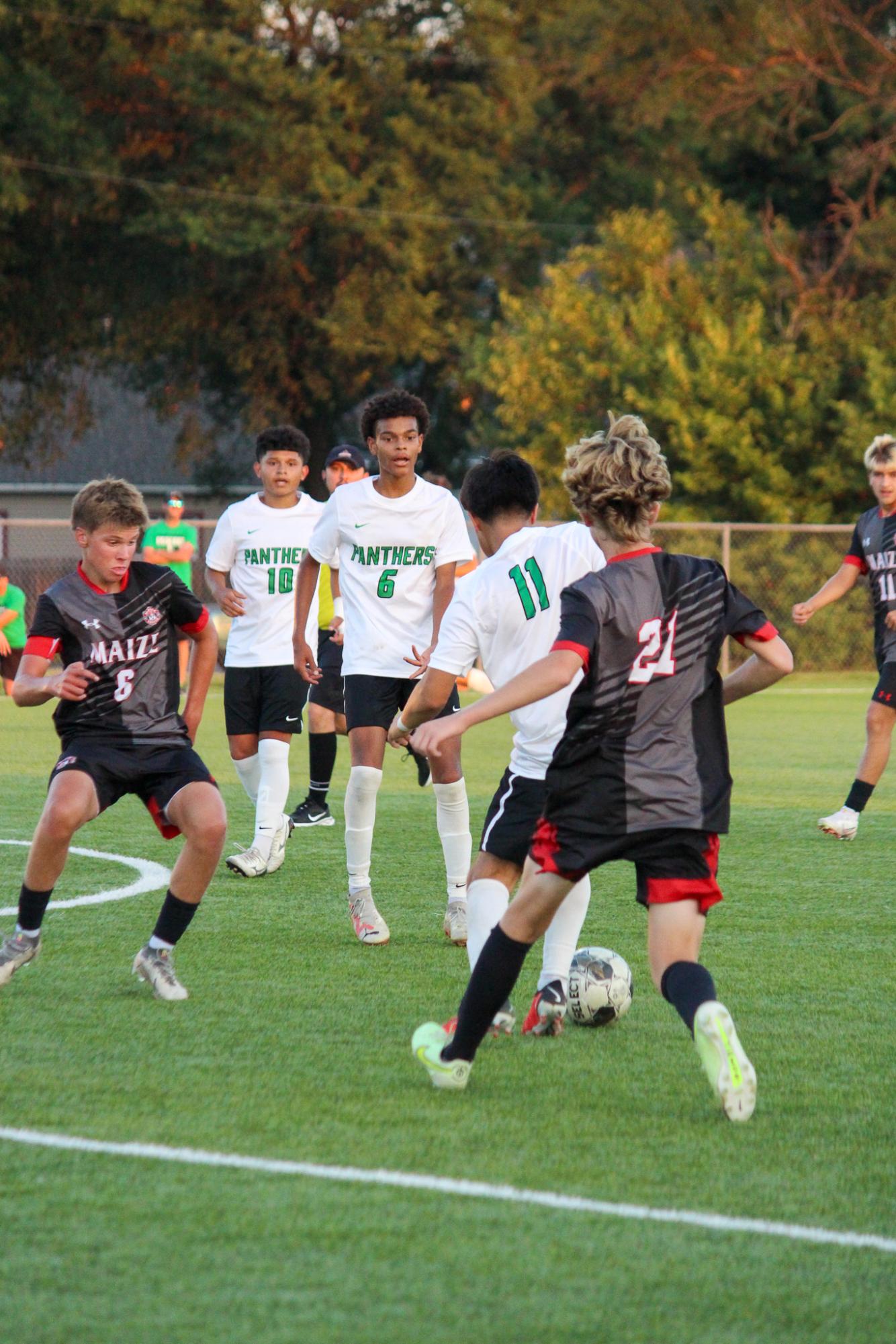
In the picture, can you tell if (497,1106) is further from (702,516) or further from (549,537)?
(702,516)

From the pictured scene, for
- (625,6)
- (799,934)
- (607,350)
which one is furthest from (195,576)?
(799,934)

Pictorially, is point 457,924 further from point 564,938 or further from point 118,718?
point 118,718

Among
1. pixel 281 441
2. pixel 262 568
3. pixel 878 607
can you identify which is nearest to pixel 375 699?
pixel 262 568

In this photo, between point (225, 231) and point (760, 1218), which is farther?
point (225, 231)

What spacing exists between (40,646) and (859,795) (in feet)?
18.6

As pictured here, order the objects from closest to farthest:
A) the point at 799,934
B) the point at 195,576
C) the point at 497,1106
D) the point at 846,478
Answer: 1. the point at 497,1106
2. the point at 799,934
3. the point at 195,576
4. the point at 846,478

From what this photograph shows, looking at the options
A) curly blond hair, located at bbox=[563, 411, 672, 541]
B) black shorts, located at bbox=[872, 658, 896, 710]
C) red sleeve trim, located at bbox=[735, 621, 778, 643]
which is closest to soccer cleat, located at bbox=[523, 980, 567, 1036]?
red sleeve trim, located at bbox=[735, 621, 778, 643]

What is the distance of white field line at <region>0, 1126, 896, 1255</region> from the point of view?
3555 millimetres

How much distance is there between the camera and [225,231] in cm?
3381

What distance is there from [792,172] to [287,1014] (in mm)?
30855

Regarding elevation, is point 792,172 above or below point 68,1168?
above

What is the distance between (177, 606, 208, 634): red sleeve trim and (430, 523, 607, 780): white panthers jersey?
1.01m

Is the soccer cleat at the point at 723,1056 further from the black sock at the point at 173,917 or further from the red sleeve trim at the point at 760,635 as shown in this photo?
the black sock at the point at 173,917

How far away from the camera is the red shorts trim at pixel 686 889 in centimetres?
439
